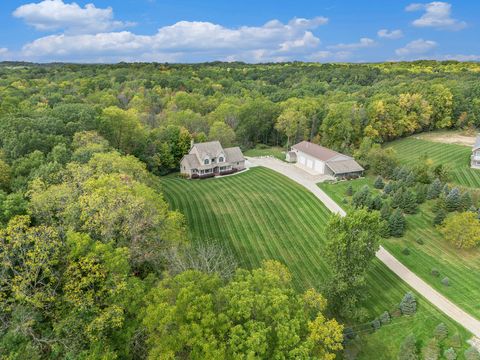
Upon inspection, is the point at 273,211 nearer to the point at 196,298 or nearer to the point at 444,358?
the point at 444,358

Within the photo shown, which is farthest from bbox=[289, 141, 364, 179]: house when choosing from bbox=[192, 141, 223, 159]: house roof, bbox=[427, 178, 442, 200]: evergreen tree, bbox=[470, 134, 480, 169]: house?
bbox=[470, 134, 480, 169]: house

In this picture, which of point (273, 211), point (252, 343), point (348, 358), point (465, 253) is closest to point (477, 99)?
point (465, 253)

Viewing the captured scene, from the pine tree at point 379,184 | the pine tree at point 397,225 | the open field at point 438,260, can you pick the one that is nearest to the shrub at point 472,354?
the open field at point 438,260

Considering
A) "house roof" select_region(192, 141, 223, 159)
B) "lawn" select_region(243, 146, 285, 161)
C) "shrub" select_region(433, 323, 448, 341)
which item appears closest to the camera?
"shrub" select_region(433, 323, 448, 341)

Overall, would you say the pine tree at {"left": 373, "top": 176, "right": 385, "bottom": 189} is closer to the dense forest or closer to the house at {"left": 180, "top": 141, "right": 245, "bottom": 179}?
the house at {"left": 180, "top": 141, "right": 245, "bottom": 179}

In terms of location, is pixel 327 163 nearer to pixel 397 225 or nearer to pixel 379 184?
pixel 379 184

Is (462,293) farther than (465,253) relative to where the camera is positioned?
No

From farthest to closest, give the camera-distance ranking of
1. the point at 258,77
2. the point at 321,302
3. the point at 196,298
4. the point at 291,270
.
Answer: the point at 258,77
the point at 291,270
the point at 321,302
the point at 196,298
